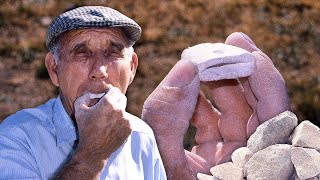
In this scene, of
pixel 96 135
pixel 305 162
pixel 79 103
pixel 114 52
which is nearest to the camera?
pixel 96 135

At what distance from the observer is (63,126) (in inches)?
84.0

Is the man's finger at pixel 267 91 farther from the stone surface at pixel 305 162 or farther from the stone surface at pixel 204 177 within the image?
the stone surface at pixel 204 177

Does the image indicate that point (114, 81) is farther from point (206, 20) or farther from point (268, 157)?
point (206, 20)

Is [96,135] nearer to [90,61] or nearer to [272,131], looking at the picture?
[90,61]

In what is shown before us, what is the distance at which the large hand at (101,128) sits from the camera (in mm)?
1805

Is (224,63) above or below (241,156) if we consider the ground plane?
above

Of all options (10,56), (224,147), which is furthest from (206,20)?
(224,147)

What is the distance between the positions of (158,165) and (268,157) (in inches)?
33.9

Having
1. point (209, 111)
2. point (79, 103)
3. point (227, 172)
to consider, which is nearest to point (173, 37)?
point (209, 111)

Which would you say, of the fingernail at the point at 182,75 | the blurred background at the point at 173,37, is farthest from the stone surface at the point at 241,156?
the blurred background at the point at 173,37

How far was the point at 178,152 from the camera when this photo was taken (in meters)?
3.21

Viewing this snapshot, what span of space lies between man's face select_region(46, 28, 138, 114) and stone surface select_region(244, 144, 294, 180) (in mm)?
1090

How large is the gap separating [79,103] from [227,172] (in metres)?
1.34

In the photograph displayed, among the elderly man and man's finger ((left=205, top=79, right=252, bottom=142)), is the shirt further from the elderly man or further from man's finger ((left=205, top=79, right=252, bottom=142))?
man's finger ((left=205, top=79, right=252, bottom=142))
